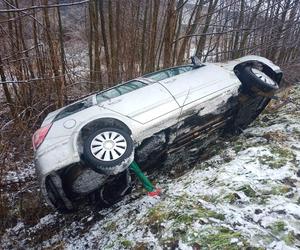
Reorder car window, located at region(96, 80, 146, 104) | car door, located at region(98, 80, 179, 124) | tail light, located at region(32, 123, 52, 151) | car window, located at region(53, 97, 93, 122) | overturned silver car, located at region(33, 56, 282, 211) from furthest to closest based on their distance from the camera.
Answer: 1. car window, located at region(96, 80, 146, 104)
2. car window, located at region(53, 97, 93, 122)
3. car door, located at region(98, 80, 179, 124)
4. tail light, located at region(32, 123, 52, 151)
5. overturned silver car, located at region(33, 56, 282, 211)

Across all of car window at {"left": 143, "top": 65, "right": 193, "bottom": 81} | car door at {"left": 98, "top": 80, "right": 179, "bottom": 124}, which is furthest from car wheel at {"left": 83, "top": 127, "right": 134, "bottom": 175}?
car window at {"left": 143, "top": 65, "right": 193, "bottom": 81}

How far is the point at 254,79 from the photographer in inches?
169

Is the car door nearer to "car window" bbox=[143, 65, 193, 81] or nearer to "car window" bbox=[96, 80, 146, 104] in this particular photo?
"car window" bbox=[96, 80, 146, 104]

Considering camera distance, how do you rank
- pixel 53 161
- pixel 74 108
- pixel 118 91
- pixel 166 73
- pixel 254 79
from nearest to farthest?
1. pixel 53 161
2. pixel 74 108
3. pixel 118 91
4. pixel 254 79
5. pixel 166 73

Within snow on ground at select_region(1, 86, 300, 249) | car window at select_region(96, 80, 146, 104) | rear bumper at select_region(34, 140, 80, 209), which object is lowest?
snow on ground at select_region(1, 86, 300, 249)

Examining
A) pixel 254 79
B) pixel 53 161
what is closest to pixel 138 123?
pixel 53 161

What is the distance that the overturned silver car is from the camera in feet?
10.5

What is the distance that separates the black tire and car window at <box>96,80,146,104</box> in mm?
1513

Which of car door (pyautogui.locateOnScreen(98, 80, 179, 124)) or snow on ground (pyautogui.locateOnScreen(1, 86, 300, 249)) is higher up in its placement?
car door (pyautogui.locateOnScreen(98, 80, 179, 124))

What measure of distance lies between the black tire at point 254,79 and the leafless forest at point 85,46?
1.99 meters

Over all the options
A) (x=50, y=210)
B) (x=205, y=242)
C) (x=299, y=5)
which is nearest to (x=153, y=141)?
(x=205, y=242)

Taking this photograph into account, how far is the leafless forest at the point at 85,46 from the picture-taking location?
5293 mm

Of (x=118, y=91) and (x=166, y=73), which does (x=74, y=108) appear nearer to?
(x=118, y=91)

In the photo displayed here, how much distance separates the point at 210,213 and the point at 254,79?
219 cm
